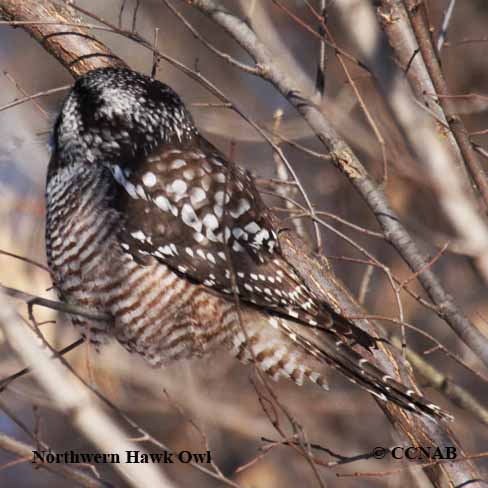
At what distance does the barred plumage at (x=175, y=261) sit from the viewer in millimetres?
3789

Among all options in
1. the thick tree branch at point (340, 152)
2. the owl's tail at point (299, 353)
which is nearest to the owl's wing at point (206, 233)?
the owl's tail at point (299, 353)

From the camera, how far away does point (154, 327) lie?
12.7 ft

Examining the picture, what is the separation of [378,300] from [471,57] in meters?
2.50

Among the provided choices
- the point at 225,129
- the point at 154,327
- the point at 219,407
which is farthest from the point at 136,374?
the point at 154,327

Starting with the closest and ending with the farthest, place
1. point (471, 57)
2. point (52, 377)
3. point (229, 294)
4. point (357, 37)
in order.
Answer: point (52, 377) → point (229, 294) → point (357, 37) → point (471, 57)

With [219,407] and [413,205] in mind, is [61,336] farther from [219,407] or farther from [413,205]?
[413,205]

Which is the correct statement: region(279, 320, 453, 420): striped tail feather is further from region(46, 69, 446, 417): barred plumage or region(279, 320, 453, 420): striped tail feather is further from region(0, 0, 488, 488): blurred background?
region(0, 0, 488, 488): blurred background

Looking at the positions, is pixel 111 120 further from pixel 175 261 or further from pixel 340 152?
pixel 340 152

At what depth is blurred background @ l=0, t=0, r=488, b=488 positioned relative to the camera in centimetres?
520

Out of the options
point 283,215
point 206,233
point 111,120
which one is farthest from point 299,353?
point 283,215

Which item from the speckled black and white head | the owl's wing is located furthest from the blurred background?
the owl's wing

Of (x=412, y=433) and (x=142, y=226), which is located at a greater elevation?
(x=142, y=226)

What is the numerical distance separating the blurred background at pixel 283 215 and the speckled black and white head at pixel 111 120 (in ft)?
0.82

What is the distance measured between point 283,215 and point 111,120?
217cm
